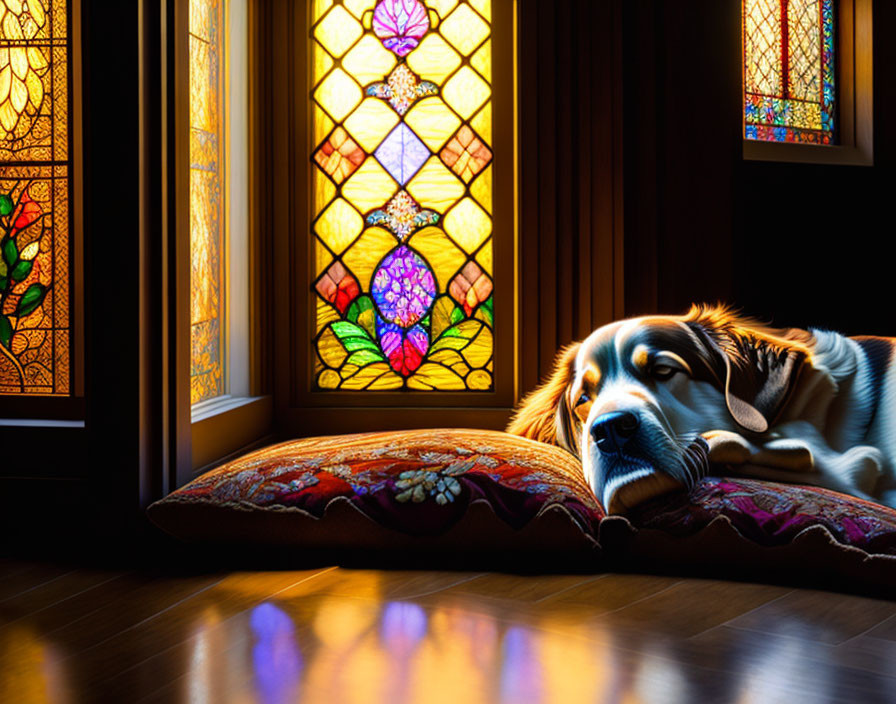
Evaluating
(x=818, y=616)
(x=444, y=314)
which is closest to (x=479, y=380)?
(x=444, y=314)

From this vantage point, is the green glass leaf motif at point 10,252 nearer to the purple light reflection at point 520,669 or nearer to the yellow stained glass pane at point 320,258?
the yellow stained glass pane at point 320,258

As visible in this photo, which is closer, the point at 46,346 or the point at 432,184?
the point at 46,346

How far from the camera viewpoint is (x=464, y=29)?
263cm

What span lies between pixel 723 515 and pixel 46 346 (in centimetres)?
156

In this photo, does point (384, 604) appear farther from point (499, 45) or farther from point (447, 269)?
A: point (499, 45)

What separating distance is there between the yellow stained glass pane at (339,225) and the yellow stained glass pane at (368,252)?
3 centimetres

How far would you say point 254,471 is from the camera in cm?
182

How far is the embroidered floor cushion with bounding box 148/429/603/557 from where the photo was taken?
1678 millimetres

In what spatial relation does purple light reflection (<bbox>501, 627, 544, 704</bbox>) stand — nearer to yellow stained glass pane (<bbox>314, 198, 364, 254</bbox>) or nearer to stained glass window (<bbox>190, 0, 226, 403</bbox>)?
stained glass window (<bbox>190, 0, 226, 403</bbox>)

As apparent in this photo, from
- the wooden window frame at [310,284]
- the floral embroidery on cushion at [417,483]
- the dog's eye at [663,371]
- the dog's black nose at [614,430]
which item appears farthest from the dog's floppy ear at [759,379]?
the wooden window frame at [310,284]

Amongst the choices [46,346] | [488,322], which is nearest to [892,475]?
[488,322]

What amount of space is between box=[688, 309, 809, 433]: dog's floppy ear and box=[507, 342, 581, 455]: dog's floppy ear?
1.03 feet

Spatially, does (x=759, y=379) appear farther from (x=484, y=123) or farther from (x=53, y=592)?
(x=53, y=592)

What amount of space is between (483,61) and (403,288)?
0.72m
